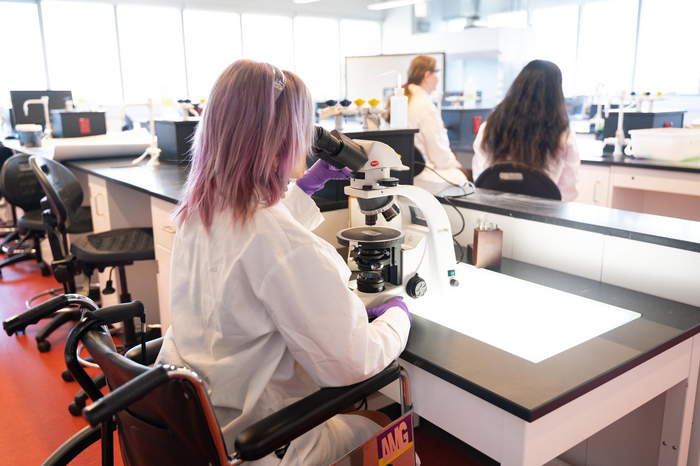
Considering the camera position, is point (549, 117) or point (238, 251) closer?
point (238, 251)

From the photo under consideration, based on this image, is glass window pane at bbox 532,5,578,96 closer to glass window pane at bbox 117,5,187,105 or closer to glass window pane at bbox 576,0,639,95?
glass window pane at bbox 576,0,639,95

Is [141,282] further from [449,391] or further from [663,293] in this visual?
[663,293]

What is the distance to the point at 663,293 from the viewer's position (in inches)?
53.9

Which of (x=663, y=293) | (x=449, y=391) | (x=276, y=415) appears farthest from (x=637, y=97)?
(x=276, y=415)

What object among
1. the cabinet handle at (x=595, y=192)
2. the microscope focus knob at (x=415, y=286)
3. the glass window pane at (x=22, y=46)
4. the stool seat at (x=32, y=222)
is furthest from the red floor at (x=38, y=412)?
the glass window pane at (x=22, y=46)

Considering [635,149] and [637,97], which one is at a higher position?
[637,97]

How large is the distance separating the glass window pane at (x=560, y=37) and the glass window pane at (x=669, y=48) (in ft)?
3.20

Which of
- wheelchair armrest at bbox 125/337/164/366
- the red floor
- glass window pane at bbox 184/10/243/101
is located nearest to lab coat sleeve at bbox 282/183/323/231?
wheelchair armrest at bbox 125/337/164/366

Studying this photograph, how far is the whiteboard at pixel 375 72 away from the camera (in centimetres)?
890

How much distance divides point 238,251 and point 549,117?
216 centimetres

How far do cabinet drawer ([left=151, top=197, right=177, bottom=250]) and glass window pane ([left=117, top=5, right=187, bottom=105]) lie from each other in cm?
611

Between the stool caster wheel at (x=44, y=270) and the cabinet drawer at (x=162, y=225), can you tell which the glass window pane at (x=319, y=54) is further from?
the cabinet drawer at (x=162, y=225)

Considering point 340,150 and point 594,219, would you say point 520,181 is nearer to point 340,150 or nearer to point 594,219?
point 594,219

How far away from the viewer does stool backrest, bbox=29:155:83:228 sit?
7.68 ft
